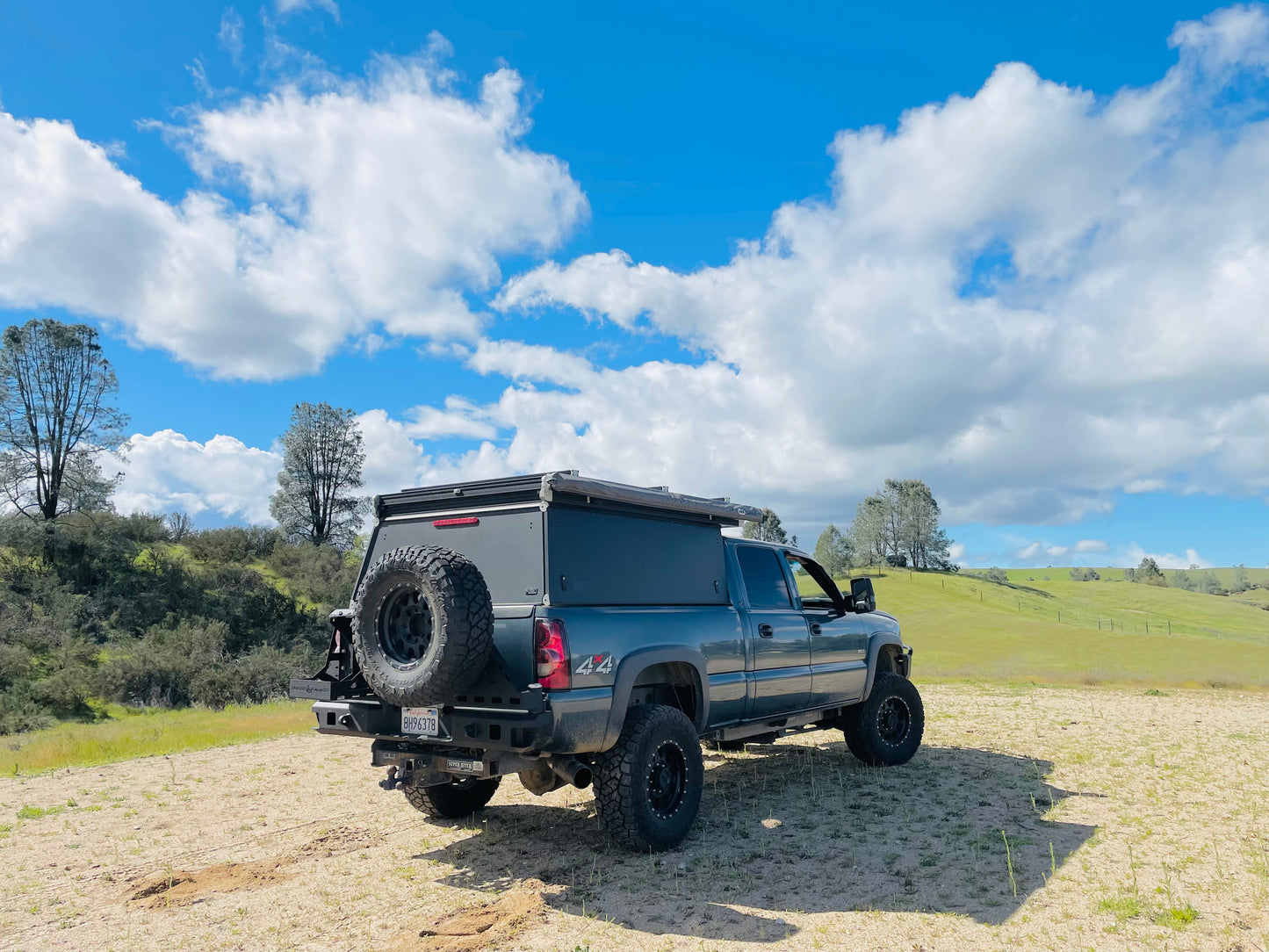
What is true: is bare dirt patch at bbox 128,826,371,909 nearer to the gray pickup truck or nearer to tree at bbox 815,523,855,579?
the gray pickup truck

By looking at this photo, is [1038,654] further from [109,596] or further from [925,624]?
[109,596]

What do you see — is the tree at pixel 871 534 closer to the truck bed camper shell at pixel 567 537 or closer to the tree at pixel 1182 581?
the tree at pixel 1182 581

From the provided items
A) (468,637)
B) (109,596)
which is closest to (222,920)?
(468,637)

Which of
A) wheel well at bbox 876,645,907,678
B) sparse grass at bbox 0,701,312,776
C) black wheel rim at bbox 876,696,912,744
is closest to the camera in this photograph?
black wheel rim at bbox 876,696,912,744

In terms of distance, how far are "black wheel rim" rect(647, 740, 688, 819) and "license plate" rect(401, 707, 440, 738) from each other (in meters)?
1.48

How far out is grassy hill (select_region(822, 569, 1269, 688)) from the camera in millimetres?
25953

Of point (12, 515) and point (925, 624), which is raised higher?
point (12, 515)

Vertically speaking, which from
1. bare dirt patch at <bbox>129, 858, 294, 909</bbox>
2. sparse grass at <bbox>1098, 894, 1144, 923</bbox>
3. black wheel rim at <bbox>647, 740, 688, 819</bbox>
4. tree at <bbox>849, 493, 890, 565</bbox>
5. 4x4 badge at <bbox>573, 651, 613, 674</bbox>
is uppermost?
tree at <bbox>849, 493, 890, 565</bbox>

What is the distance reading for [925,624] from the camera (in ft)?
183

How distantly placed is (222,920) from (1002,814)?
18.0 feet

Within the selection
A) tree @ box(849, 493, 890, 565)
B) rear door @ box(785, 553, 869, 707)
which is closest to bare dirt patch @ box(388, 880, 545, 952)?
rear door @ box(785, 553, 869, 707)

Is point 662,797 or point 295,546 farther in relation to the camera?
point 295,546

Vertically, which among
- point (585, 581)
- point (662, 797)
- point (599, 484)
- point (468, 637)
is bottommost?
point (662, 797)

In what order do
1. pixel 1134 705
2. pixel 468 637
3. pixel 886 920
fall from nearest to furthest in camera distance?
1. pixel 886 920
2. pixel 468 637
3. pixel 1134 705
